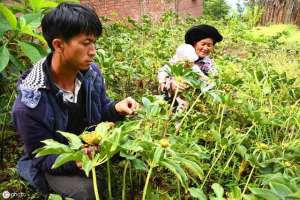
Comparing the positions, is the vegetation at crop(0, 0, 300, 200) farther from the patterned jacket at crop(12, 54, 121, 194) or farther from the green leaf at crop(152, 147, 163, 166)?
the patterned jacket at crop(12, 54, 121, 194)

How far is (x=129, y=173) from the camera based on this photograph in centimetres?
234

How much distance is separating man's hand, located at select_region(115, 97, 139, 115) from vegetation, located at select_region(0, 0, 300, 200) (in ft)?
0.16

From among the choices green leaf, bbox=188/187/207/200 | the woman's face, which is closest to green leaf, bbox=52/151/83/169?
green leaf, bbox=188/187/207/200

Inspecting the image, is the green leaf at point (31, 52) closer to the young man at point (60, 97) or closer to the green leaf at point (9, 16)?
the green leaf at point (9, 16)

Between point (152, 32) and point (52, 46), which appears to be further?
point (152, 32)

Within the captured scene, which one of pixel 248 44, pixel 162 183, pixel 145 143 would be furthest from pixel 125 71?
pixel 248 44

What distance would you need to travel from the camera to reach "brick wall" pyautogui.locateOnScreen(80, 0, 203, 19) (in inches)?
333

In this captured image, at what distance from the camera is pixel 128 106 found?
2145 mm

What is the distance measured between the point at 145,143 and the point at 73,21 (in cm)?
69

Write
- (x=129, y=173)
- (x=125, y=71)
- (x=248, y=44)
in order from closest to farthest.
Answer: (x=129, y=173)
(x=125, y=71)
(x=248, y=44)

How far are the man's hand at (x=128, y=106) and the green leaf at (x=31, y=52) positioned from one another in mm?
612

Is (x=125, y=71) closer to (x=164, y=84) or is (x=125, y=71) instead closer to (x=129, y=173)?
(x=164, y=84)

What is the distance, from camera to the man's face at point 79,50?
1952 mm

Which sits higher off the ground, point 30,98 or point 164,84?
point 30,98
